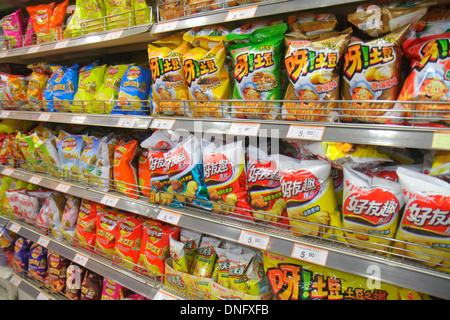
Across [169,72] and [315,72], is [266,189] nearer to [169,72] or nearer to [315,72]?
[315,72]

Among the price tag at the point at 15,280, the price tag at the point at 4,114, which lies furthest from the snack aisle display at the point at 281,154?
the price tag at the point at 15,280

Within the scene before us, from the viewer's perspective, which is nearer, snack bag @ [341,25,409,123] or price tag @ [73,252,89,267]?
snack bag @ [341,25,409,123]

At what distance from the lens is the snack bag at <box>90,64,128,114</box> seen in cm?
167

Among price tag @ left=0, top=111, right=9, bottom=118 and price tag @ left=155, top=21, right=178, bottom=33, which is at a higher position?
price tag @ left=155, top=21, right=178, bottom=33

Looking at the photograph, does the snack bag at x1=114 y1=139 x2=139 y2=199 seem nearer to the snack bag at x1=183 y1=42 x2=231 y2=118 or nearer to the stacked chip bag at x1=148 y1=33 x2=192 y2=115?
the stacked chip bag at x1=148 y1=33 x2=192 y2=115

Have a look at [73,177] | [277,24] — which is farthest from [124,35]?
[73,177]

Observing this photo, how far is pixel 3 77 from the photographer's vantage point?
221 cm

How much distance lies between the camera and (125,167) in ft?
5.34

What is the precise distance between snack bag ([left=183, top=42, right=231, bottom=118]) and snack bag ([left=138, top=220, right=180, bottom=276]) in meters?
0.65

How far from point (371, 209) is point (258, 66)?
656 mm

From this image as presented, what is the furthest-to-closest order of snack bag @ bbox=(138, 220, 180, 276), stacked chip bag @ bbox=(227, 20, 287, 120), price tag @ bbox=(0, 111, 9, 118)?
price tag @ bbox=(0, 111, 9, 118) < snack bag @ bbox=(138, 220, 180, 276) < stacked chip bag @ bbox=(227, 20, 287, 120)

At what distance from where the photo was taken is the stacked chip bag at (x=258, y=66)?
1139 millimetres

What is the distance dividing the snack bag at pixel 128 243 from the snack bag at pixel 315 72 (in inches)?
41.4

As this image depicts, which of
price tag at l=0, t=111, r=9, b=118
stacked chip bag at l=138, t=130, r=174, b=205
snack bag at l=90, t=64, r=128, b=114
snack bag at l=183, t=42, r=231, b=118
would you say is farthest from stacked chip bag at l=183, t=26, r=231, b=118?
price tag at l=0, t=111, r=9, b=118
